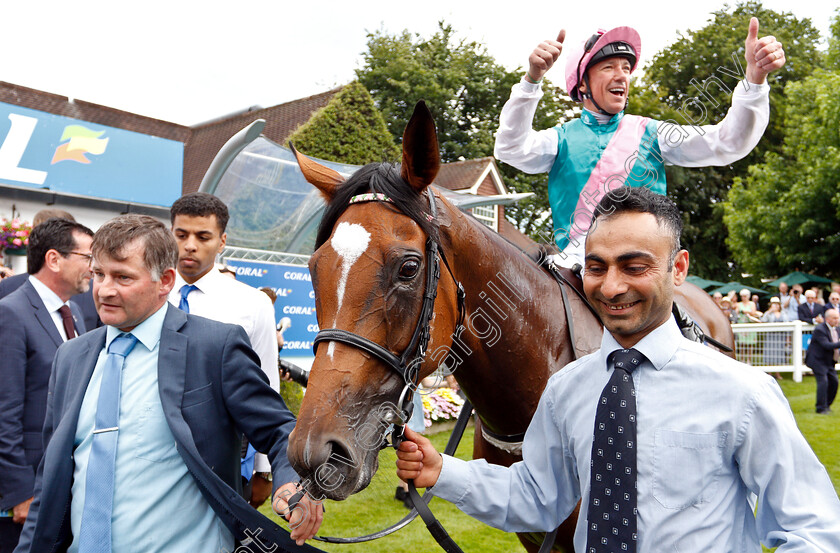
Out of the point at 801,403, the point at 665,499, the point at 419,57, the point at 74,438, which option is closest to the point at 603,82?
the point at 665,499

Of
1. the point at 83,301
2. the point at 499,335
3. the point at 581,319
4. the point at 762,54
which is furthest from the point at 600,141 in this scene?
the point at 83,301

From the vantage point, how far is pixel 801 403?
1113cm

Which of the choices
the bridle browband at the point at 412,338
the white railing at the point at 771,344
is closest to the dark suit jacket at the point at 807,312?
the white railing at the point at 771,344

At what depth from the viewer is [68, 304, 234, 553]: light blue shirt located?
181 centimetres

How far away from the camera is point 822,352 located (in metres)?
10.3

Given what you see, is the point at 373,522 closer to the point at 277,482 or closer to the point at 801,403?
the point at 277,482

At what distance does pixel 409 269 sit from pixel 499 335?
0.58 m

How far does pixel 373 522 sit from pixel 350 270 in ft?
14.7

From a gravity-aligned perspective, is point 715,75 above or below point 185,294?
above

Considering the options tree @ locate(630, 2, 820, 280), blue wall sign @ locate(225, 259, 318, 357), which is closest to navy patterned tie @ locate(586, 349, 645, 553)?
blue wall sign @ locate(225, 259, 318, 357)

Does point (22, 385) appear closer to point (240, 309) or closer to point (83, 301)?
point (240, 309)

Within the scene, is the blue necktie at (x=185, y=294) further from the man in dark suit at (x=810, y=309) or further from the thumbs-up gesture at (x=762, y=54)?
the man in dark suit at (x=810, y=309)

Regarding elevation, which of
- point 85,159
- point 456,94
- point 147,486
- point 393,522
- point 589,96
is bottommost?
point 393,522

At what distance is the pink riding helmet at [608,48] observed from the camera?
106 inches
